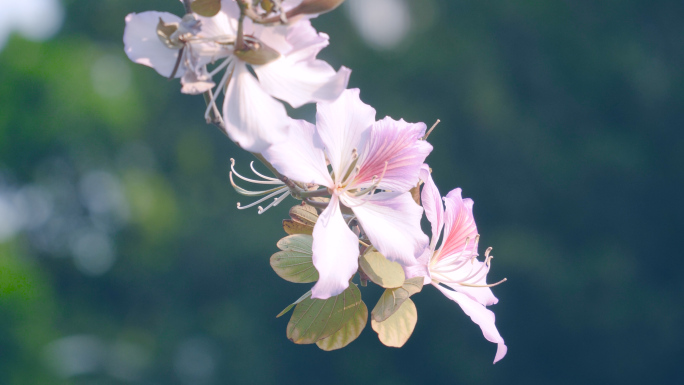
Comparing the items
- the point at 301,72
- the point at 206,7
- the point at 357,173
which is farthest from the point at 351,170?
the point at 206,7

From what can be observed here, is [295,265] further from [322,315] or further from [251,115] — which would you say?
[251,115]

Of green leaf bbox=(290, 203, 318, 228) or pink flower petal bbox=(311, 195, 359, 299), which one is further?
green leaf bbox=(290, 203, 318, 228)

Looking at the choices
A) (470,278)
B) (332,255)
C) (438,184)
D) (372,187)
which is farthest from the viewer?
(438,184)

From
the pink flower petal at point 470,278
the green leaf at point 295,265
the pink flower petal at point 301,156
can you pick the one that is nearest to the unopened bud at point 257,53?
Result: the pink flower petal at point 301,156

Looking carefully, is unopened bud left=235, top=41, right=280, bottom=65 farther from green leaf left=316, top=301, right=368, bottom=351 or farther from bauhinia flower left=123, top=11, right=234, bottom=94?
green leaf left=316, top=301, right=368, bottom=351

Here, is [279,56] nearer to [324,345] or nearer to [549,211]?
[324,345]

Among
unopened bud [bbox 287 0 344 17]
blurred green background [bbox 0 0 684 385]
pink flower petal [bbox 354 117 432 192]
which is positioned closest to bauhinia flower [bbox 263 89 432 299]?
pink flower petal [bbox 354 117 432 192]

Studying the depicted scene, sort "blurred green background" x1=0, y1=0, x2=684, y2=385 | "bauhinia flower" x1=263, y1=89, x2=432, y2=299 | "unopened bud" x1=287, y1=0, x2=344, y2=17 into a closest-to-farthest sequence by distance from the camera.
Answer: "unopened bud" x1=287, y1=0, x2=344, y2=17 → "bauhinia flower" x1=263, y1=89, x2=432, y2=299 → "blurred green background" x1=0, y1=0, x2=684, y2=385
